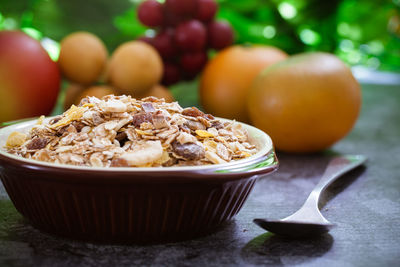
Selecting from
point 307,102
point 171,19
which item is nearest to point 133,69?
point 171,19

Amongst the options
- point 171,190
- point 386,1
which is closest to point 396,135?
point 386,1

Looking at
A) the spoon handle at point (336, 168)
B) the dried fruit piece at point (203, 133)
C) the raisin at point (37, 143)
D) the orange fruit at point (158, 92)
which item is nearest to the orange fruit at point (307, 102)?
the spoon handle at point (336, 168)

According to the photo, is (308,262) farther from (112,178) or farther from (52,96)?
(52,96)

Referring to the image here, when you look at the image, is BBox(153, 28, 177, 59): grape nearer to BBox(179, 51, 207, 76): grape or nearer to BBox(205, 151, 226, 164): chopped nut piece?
BBox(179, 51, 207, 76): grape

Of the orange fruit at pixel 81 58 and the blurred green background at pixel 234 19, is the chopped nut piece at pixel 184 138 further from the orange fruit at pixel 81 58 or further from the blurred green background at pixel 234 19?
the blurred green background at pixel 234 19

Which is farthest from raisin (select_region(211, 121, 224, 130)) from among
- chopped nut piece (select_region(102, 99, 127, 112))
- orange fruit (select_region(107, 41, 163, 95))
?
orange fruit (select_region(107, 41, 163, 95))
